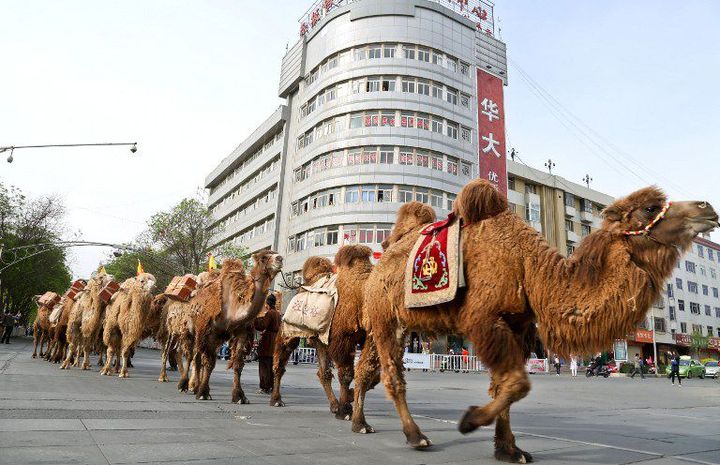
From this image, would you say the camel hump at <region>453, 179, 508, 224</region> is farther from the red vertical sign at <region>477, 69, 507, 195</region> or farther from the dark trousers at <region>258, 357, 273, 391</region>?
the red vertical sign at <region>477, 69, 507, 195</region>

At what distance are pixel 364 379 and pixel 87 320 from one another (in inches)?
431

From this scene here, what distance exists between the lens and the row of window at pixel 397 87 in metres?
41.5

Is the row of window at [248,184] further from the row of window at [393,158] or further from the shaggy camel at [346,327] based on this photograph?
the shaggy camel at [346,327]

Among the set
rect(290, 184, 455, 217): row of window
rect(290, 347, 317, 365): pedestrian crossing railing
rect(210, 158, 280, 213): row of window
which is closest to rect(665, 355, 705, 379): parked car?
rect(290, 184, 455, 217): row of window

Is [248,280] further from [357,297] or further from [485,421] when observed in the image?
[485,421]

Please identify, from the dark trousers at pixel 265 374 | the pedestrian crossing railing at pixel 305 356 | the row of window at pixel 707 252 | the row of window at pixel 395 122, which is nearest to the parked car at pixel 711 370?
the row of window at pixel 395 122

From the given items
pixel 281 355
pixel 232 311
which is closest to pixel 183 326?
pixel 232 311

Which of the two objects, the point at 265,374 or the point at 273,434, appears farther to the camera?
the point at 265,374

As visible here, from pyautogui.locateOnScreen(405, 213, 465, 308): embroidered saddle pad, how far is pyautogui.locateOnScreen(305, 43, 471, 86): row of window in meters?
39.6

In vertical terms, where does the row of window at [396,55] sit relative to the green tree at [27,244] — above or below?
above

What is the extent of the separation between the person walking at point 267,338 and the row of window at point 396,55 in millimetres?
35283

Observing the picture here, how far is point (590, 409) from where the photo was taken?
32.7ft

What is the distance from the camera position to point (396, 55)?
41844 millimetres

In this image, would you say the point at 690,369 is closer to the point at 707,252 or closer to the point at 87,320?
the point at 87,320
